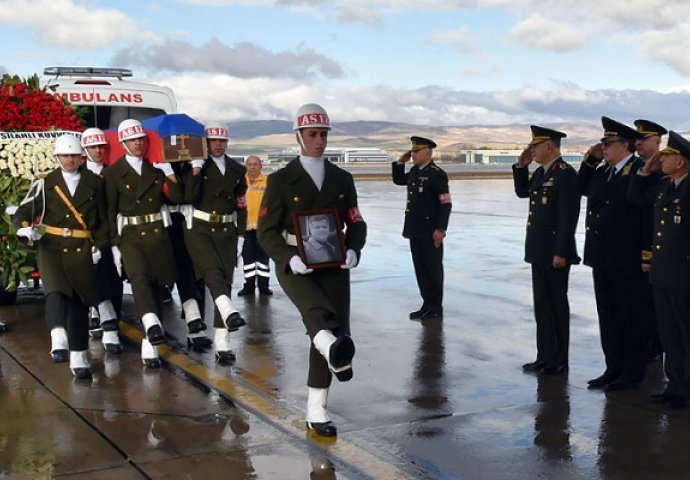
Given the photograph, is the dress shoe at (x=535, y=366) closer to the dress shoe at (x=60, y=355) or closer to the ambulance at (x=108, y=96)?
the dress shoe at (x=60, y=355)

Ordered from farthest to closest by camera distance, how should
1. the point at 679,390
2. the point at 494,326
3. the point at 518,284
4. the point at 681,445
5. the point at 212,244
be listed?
the point at 518,284, the point at 494,326, the point at 212,244, the point at 679,390, the point at 681,445

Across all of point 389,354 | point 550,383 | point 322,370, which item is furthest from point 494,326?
point 322,370

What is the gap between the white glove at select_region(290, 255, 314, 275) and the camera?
17.3ft

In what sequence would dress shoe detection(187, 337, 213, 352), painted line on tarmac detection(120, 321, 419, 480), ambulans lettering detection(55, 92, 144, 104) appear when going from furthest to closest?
1. ambulans lettering detection(55, 92, 144, 104)
2. dress shoe detection(187, 337, 213, 352)
3. painted line on tarmac detection(120, 321, 419, 480)

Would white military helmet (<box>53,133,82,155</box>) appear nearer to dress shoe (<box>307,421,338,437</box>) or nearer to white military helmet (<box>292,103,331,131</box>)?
white military helmet (<box>292,103,331,131</box>)

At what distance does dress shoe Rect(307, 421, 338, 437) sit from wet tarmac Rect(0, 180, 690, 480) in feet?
0.23

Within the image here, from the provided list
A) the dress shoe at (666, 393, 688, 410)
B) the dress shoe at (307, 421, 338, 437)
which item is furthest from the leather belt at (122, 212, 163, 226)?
the dress shoe at (666, 393, 688, 410)

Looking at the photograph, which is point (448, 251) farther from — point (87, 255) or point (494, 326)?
point (87, 255)

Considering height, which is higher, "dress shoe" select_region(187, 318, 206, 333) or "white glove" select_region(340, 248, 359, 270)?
"white glove" select_region(340, 248, 359, 270)

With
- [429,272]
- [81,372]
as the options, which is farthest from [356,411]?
[429,272]

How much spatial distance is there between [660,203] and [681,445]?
165 cm

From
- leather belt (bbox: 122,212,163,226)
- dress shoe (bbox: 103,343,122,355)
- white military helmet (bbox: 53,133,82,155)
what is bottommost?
dress shoe (bbox: 103,343,122,355)

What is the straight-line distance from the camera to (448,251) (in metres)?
15.0

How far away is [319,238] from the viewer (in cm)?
540
